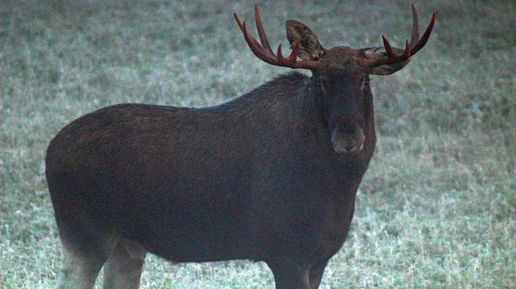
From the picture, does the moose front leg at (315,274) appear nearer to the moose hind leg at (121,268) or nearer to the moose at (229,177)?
the moose at (229,177)

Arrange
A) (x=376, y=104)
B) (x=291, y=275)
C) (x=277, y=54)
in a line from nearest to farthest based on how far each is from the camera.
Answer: (x=277, y=54), (x=291, y=275), (x=376, y=104)

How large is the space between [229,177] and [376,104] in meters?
8.39

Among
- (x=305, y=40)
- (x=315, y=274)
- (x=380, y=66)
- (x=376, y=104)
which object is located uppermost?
(x=376, y=104)

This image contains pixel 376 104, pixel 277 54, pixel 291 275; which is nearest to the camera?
pixel 277 54

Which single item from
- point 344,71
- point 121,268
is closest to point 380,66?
point 344,71

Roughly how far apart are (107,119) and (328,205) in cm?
185

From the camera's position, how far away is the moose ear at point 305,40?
5051 mm

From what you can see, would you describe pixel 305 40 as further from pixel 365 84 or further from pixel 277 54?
pixel 365 84

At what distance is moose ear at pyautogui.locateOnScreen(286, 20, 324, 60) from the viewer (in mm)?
5051

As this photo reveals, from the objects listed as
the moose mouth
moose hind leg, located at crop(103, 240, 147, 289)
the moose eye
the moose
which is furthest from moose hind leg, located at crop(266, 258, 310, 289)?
the moose eye

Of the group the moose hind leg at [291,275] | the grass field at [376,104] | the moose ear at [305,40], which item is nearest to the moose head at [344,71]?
the moose ear at [305,40]

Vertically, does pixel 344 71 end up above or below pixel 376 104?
below

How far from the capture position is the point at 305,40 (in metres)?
5.11

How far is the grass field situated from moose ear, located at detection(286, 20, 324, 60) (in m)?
2.60
